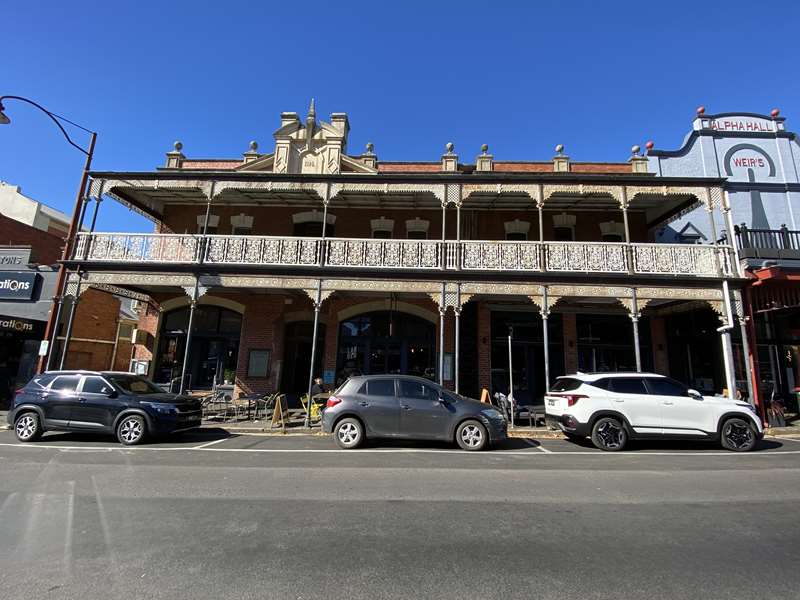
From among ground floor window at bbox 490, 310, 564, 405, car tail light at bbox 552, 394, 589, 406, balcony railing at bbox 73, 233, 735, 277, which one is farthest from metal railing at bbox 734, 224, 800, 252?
car tail light at bbox 552, 394, 589, 406

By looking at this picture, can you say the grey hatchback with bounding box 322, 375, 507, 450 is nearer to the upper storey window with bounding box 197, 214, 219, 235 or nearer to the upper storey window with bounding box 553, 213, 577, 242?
the upper storey window with bounding box 553, 213, 577, 242

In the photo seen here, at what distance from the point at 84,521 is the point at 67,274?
11.8m

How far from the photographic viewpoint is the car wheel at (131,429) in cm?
899

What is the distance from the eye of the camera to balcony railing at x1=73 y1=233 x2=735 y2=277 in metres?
12.4

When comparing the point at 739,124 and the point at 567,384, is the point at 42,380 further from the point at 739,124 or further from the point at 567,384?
the point at 739,124

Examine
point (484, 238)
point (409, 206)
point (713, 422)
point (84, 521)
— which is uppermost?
point (409, 206)

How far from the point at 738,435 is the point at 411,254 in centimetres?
917

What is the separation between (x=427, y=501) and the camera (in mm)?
5156

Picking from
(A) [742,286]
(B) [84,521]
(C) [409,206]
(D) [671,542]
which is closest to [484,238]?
(C) [409,206]

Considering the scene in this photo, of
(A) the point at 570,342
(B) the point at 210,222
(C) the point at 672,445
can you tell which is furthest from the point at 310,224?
(C) the point at 672,445

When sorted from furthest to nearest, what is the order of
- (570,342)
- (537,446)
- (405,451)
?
(570,342) < (537,446) < (405,451)

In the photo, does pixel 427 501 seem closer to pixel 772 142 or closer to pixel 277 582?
pixel 277 582

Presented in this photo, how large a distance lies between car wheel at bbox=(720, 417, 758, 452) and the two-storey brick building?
10.3 feet

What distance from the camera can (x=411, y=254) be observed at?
1290 cm
